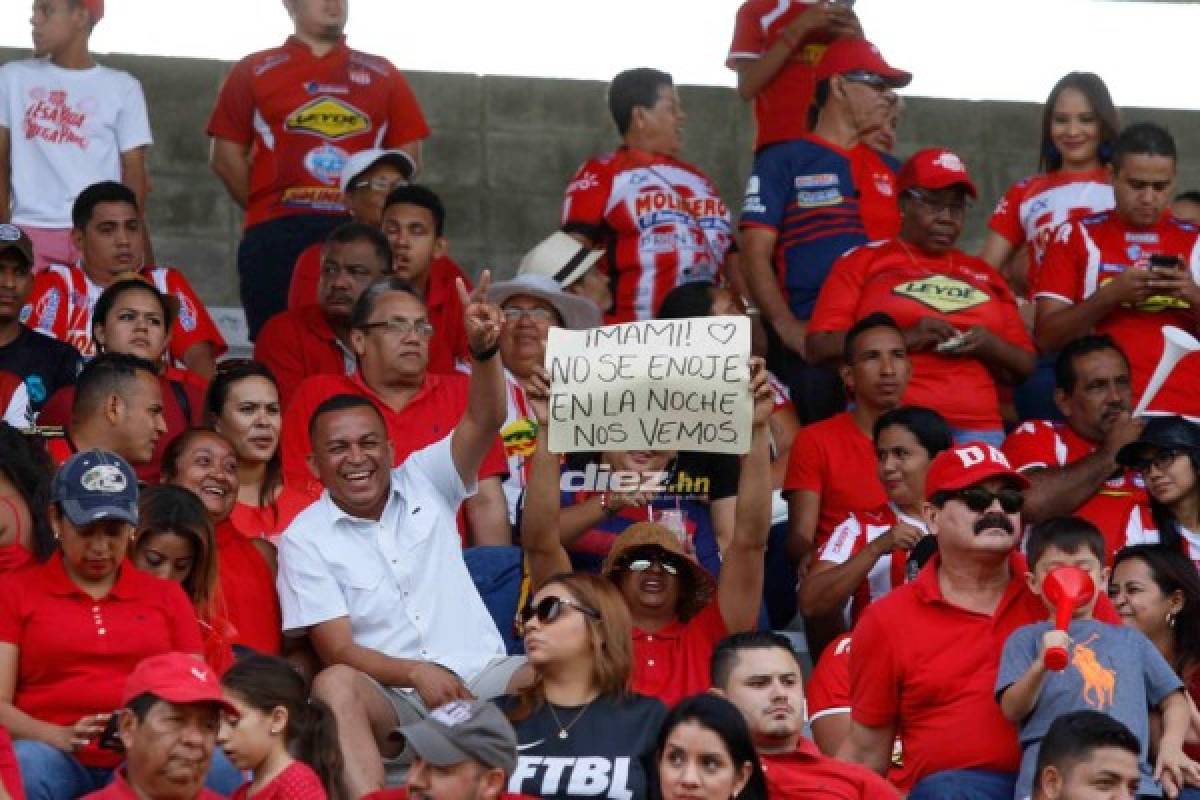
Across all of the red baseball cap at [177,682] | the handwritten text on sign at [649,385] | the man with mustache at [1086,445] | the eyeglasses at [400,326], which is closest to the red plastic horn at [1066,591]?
the handwritten text on sign at [649,385]

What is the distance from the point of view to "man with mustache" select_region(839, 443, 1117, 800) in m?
7.37

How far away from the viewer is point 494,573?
28.3 feet

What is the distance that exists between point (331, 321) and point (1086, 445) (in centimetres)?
260

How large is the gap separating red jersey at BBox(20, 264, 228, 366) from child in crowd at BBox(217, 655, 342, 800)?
116 inches

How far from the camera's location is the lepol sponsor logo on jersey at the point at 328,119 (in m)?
11.0

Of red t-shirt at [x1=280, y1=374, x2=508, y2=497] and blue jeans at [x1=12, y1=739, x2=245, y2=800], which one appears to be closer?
blue jeans at [x1=12, y1=739, x2=245, y2=800]

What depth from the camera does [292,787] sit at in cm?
680

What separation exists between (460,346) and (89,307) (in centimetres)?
130

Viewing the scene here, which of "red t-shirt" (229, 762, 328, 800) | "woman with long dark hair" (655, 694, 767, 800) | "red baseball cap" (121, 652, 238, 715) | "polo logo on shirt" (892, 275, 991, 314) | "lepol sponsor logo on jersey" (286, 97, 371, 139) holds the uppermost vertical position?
"lepol sponsor logo on jersey" (286, 97, 371, 139)

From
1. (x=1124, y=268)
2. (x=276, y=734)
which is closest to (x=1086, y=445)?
(x=1124, y=268)

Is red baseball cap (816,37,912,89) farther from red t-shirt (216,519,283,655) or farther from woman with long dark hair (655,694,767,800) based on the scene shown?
woman with long dark hair (655,694,767,800)

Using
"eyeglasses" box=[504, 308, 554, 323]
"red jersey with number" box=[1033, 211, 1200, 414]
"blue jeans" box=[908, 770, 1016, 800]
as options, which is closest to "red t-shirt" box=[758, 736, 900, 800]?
"blue jeans" box=[908, 770, 1016, 800]

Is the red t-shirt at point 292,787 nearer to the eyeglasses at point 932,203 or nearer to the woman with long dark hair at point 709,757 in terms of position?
the woman with long dark hair at point 709,757

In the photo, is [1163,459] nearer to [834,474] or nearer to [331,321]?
[834,474]
